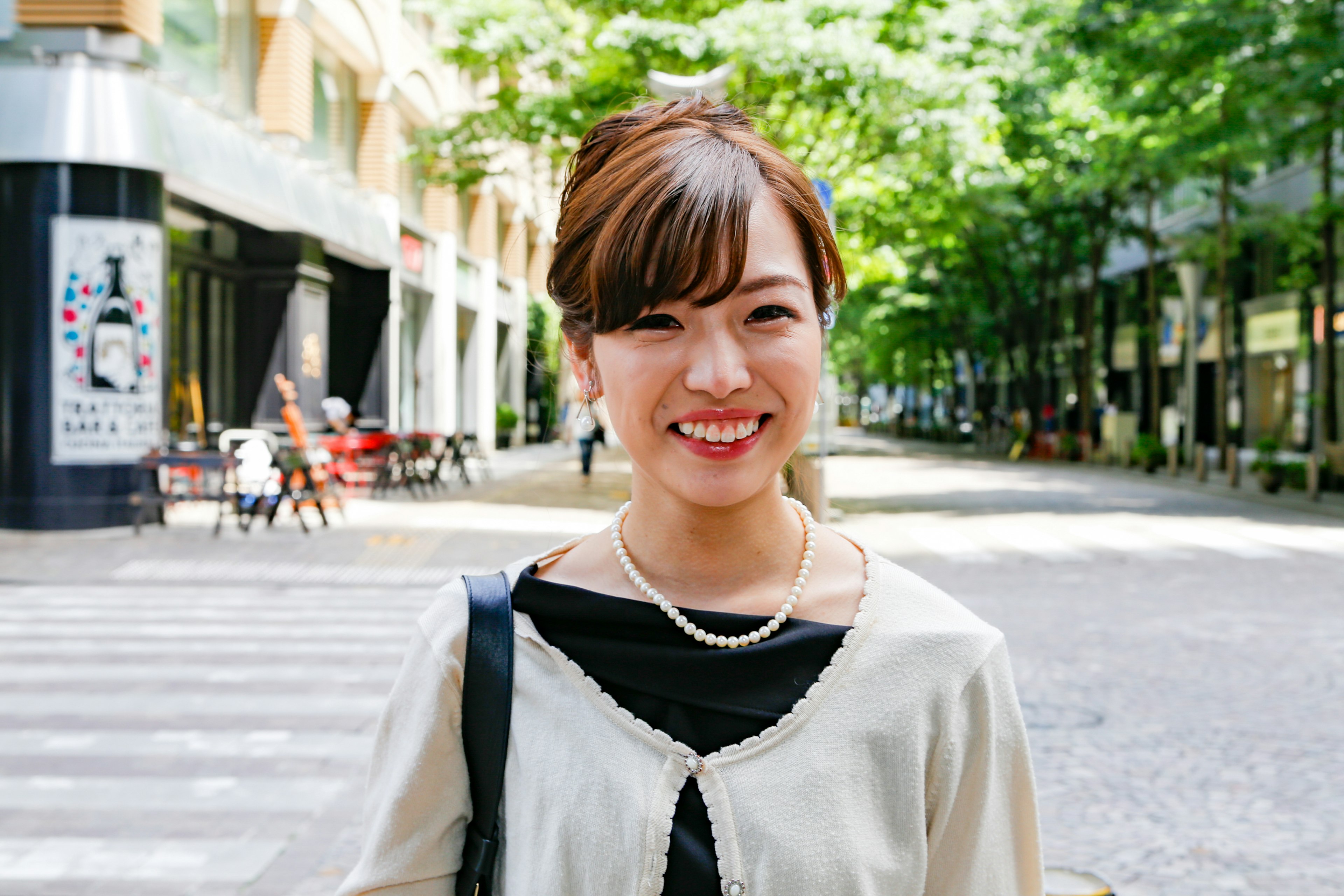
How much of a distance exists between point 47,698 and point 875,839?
665 cm

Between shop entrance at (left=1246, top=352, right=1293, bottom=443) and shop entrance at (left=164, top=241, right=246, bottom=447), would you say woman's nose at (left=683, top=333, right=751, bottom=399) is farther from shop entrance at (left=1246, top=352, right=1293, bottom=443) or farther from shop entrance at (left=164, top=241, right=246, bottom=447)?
shop entrance at (left=1246, top=352, right=1293, bottom=443)

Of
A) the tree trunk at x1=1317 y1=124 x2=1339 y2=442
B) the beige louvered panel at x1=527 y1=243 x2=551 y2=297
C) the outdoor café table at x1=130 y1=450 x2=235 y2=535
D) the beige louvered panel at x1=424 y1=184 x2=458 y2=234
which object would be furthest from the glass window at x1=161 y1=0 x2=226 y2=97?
the beige louvered panel at x1=527 y1=243 x2=551 y2=297

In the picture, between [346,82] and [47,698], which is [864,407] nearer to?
[346,82]

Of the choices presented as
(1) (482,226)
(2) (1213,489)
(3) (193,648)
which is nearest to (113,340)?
(3) (193,648)

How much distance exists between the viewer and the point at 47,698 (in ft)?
23.2

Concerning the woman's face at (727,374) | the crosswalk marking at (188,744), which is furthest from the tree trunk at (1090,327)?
the woman's face at (727,374)

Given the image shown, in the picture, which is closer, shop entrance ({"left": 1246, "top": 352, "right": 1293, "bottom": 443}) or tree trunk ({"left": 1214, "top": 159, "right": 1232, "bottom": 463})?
tree trunk ({"left": 1214, "top": 159, "right": 1232, "bottom": 463})

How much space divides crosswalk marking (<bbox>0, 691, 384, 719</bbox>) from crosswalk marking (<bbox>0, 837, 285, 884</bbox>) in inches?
76.9

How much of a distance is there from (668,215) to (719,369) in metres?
0.18

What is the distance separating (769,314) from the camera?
1526 mm

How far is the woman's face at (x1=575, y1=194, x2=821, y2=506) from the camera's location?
150 cm

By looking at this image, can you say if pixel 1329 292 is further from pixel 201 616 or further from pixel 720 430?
pixel 720 430

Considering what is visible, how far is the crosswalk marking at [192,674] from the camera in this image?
758cm

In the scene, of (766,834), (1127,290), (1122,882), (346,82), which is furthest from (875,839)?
(1127,290)
